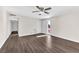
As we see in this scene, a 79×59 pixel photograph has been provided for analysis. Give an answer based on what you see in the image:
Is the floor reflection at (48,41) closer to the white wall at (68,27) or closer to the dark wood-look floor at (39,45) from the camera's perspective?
the dark wood-look floor at (39,45)

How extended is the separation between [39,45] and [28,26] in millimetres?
582

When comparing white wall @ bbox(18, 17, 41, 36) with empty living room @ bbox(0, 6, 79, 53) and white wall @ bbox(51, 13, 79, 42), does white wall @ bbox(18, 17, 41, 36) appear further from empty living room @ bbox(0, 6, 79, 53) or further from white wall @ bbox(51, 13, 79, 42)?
white wall @ bbox(51, 13, 79, 42)

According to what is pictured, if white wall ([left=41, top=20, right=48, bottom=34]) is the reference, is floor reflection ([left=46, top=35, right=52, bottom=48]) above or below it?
below

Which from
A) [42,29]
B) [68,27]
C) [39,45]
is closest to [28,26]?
[42,29]

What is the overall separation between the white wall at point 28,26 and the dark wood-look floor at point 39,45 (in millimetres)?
157

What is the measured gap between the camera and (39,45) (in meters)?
2.37

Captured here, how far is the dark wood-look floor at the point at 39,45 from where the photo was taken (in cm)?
210

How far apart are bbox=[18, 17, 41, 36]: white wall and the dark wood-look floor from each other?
157mm

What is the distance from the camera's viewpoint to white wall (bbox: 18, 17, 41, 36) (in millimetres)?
2359

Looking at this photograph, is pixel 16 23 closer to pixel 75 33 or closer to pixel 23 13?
pixel 23 13

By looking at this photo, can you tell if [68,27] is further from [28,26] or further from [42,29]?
[28,26]

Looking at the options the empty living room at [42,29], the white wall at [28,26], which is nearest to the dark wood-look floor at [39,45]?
the empty living room at [42,29]

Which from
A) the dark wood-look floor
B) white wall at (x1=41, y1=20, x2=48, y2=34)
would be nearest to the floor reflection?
the dark wood-look floor
